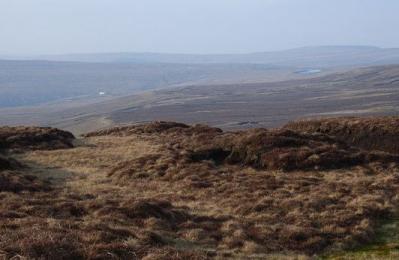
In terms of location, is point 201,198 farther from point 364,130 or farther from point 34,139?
point 34,139

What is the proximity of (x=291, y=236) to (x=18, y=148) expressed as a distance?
2918 centimetres

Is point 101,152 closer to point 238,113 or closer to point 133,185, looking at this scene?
point 133,185

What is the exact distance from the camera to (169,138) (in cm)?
4391

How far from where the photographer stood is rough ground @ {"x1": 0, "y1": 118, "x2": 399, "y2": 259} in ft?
46.1

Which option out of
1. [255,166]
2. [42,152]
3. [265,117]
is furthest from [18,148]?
[265,117]

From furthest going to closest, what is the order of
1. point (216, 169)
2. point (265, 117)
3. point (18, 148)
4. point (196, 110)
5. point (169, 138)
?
point (196, 110) < point (265, 117) < point (169, 138) < point (18, 148) < point (216, 169)

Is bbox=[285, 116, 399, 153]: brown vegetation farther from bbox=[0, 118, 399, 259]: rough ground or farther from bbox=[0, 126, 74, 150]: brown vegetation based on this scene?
bbox=[0, 126, 74, 150]: brown vegetation

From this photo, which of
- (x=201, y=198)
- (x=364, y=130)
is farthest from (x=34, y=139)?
(x=364, y=130)

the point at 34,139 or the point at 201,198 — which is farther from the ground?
the point at 201,198

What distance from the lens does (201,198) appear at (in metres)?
23.1

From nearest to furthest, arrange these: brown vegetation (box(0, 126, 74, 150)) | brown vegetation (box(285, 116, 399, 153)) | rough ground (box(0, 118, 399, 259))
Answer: rough ground (box(0, 118, 399, 259))
brown vegetation (box(285, 116, 399, 153))
brown vegetation (box(0, 126, 74, 150))

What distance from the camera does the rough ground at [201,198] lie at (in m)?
14.0

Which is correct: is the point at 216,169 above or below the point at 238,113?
above

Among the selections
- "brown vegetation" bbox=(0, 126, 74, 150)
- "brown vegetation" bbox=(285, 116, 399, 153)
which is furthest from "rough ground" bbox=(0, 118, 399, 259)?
"brown vegetation" bbox=(0, 126, 74, 150)
